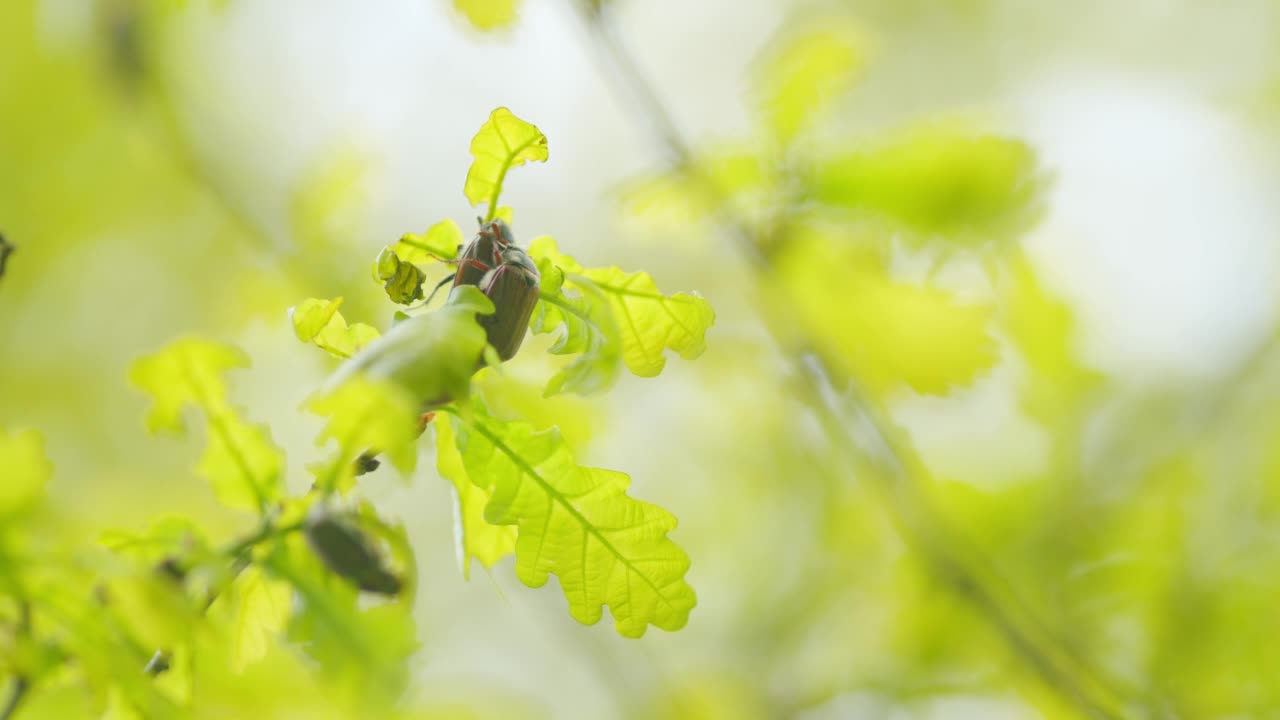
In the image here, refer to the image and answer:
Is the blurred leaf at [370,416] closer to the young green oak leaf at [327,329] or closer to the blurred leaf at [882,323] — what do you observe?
the young green oak leaf at [327,329]

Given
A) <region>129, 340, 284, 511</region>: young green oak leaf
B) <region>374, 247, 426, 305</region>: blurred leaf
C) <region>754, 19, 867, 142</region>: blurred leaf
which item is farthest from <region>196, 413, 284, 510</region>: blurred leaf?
<region>754, 19, 867, 142</region>: blurred leaf

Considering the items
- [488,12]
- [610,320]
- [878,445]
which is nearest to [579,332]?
[610,320]

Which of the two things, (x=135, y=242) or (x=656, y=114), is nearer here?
(x=656, y=114)

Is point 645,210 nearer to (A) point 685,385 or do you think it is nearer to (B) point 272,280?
(B) point 272,280

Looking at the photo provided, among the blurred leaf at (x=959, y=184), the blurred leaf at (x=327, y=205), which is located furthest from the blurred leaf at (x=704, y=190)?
the blurred leaf at (x=327, y=205)

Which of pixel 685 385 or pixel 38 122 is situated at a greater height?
pixel 38 122

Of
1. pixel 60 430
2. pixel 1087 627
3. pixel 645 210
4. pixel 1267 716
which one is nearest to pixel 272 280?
pixel 645 210
